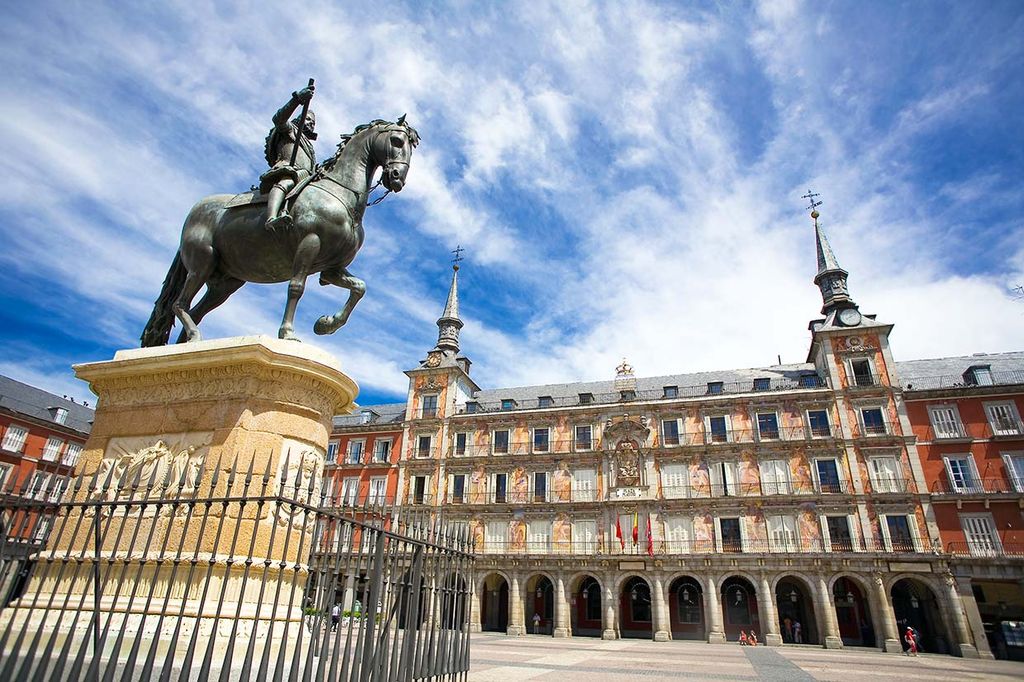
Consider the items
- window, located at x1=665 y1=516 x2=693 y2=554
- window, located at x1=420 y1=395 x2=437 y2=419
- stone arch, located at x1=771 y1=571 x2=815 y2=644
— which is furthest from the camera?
window, located at x1=420 y1=395 x2=437 y2=419

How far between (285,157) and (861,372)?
1285 inches

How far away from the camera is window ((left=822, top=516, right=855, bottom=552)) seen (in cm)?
2698

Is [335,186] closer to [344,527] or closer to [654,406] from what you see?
[344,527]

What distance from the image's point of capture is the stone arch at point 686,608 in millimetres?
29844

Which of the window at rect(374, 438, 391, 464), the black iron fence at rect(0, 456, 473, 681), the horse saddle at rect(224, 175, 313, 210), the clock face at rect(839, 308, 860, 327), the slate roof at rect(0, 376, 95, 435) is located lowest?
the black iron fence at rect(0, 456, 473, 681)

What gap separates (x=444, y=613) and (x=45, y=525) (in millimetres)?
2816

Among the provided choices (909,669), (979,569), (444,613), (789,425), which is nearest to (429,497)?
(789,425)

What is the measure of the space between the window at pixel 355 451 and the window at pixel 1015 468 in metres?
33.9

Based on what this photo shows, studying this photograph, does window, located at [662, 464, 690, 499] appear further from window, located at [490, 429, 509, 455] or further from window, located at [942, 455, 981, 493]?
window, located at [942, 455, 981, 493]

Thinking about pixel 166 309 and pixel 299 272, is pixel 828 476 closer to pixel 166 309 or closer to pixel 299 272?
pixel 299 272

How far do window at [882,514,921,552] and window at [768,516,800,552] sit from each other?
3.77 metres

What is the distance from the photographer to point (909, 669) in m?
16.3

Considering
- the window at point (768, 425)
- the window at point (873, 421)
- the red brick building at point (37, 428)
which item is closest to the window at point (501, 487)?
the window at point (768, 425)

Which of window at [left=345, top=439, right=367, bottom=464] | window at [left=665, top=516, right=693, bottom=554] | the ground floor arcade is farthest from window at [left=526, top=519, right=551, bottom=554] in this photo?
window at [left=345, top=439, right=367, bottom=464]
